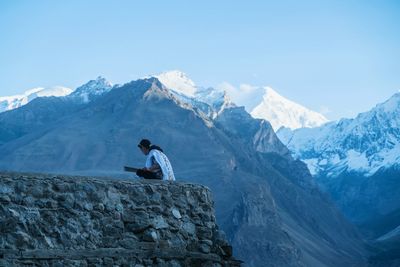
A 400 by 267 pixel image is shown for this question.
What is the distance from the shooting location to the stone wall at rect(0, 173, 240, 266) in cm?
975

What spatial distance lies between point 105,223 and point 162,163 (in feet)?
6.83

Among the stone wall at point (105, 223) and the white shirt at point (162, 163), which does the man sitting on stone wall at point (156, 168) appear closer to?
the white shirt at point (162, 163)

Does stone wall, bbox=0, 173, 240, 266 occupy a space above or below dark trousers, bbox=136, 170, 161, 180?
below

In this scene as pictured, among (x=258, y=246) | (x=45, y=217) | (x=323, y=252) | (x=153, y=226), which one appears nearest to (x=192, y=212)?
(x=153, y=226)

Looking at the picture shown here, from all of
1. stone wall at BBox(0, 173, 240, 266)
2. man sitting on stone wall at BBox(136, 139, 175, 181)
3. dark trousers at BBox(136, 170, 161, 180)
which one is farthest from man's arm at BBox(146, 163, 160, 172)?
stone wall at BBox(0, 173, 240, 266)

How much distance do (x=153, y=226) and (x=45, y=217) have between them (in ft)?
5.06

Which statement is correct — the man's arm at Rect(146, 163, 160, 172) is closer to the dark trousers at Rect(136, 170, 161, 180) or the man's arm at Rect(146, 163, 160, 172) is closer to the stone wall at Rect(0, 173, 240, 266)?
the dark trousers at Rect(136, 170, 161, 180)

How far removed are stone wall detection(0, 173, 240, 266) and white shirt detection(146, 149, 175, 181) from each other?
2.76ft

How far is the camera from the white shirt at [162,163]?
1216 centimetres

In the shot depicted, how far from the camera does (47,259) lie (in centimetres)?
980

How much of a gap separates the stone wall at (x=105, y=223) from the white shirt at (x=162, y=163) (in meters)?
0.84

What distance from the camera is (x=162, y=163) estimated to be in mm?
12250

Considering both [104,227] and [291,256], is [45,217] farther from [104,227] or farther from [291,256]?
[291,256]

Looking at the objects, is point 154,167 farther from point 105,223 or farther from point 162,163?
point 105,223
